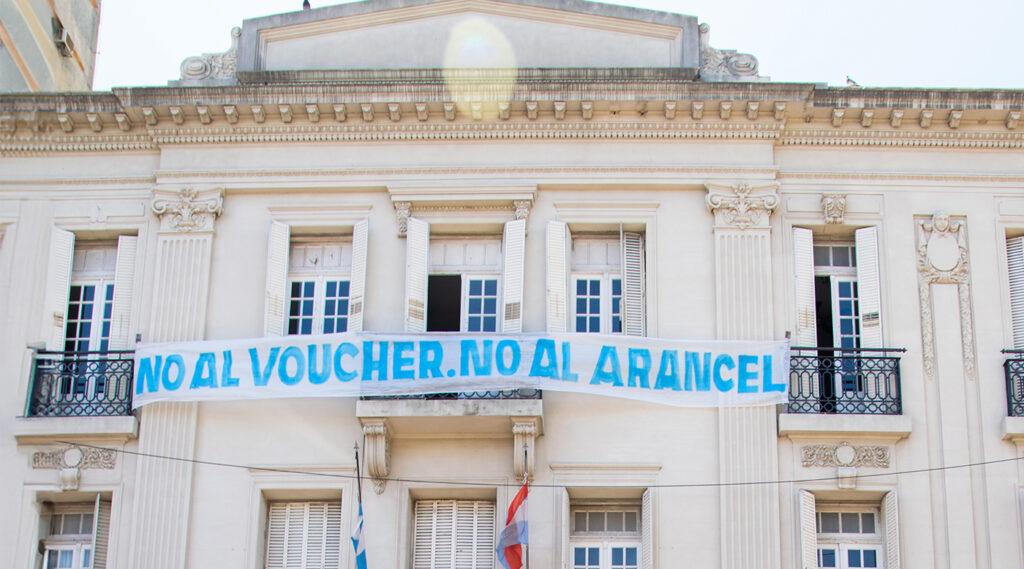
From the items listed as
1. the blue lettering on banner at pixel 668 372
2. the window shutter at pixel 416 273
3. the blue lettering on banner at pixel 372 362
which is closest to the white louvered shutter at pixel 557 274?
the blue lettering on banner at pixel 668 372

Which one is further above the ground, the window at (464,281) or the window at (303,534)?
the window at (464,281)

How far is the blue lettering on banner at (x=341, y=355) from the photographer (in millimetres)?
18172

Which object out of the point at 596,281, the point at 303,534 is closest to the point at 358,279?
the point at 596,281

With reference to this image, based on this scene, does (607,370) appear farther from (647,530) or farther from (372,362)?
(372,362)

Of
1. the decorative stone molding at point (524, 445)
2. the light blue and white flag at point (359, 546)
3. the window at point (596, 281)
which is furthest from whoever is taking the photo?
the window at point (596, 281)

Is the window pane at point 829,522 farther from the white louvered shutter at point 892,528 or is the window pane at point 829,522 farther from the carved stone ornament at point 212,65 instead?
the carved stone ornament at point 212,65

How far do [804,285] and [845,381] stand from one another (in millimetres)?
1297

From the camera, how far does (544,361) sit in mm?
18062

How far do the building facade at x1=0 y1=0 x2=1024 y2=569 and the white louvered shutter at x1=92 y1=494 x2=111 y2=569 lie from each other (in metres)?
0.09

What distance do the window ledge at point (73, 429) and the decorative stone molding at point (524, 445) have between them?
4.58m

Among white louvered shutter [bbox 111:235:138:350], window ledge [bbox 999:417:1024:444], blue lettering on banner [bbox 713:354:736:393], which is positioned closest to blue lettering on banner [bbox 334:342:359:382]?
white louvered shutter [bbox 111:235:138:350]

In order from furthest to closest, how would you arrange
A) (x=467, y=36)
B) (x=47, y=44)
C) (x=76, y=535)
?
(x=47, y=44) → (x=467, y=36) → (x=76, y=535)

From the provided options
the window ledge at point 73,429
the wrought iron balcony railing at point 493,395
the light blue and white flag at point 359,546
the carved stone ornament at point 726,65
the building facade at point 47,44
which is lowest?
the light blue and white flag at point 359,546

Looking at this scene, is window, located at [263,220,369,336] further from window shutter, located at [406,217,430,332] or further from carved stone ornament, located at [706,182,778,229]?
carved stone ornament, located at [706,182,778,229]
